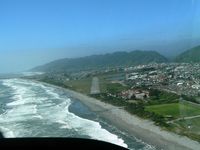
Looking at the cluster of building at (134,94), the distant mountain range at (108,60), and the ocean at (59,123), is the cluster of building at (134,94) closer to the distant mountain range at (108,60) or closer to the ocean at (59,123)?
the ocean at (59,123)

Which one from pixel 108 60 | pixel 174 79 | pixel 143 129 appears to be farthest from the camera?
pixel 108 60

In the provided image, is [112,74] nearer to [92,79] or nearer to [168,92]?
[92,79]

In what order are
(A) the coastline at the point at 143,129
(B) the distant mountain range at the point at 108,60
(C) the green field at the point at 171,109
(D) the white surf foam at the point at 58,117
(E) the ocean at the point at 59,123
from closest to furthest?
1. (A) the coastline at the point at 143,129
2. (E) the ocean at the point at 59,123
3. (D) the white surf foam at the point at 58,117
4. (C) the green field at the point at 171,109
5. (B) the distant mountain range at the point at 108,60

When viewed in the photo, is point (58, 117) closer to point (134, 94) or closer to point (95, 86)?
point (134, 94)

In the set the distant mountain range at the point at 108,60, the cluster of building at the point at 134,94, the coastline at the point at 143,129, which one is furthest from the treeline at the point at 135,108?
the distant mountain range at the point at 108,60

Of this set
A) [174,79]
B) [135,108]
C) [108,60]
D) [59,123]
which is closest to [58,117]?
[59,123]

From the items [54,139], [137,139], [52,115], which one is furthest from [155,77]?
[54,139]
